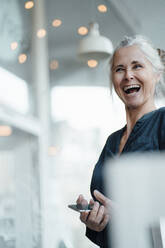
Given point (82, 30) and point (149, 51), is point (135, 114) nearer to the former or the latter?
point (149, 51)

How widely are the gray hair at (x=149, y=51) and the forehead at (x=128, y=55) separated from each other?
0.03 feet

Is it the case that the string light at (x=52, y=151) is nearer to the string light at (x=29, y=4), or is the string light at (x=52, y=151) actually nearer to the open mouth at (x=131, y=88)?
the open mouth at (x=131, y=88)

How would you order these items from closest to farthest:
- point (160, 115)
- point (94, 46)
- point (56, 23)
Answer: point (160, 115) → point (94, 46) → point (56, 23)

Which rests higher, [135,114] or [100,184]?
[135,114]

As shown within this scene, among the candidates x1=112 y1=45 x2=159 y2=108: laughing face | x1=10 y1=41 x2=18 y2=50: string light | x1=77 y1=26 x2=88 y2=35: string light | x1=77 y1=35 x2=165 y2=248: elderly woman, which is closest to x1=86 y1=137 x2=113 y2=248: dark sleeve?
x1=77 y1=35 x2=165 y2=248: elderly woman

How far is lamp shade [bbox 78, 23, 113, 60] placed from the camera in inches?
46.9

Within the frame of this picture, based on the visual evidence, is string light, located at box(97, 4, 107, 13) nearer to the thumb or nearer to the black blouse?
the black blouse

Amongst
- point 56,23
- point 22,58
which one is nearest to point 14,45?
point 22,58

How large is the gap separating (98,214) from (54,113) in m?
0.39

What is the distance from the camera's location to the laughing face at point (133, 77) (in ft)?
3.57

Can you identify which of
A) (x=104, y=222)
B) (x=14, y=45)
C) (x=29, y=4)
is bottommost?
(x=104, y=222)

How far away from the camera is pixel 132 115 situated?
1119mm

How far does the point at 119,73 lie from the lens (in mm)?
1152

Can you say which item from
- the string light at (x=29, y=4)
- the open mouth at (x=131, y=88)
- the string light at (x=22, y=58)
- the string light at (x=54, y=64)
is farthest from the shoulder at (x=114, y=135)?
the string light at (x=29, y=4)
